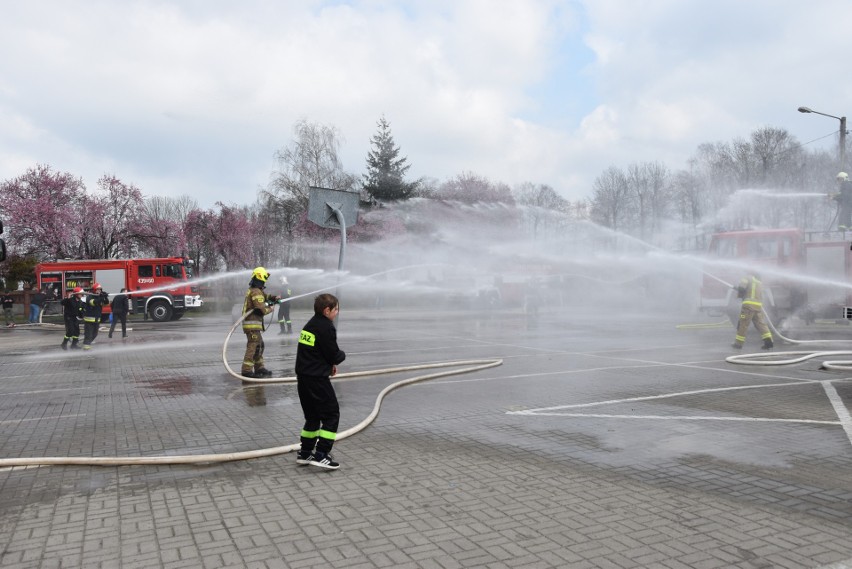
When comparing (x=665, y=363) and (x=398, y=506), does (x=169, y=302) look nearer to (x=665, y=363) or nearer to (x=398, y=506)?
(x=665, y=363)

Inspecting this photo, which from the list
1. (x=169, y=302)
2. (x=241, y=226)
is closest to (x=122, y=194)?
(x=241, y=226)

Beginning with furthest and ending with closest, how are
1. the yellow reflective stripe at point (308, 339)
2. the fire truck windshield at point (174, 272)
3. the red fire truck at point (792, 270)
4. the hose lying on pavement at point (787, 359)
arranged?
the fire truck windshield at point (174, 272), the red fire truck at point (792, 270), the hose lying on pavement at point (787, 359), the yellow reflective stripe at point (308, 339)

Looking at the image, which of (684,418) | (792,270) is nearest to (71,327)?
(684,418)

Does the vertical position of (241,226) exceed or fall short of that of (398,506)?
it exceeds it

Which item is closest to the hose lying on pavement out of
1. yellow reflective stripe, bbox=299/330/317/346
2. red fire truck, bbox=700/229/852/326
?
red fire truck, bbox=700/229/852/326

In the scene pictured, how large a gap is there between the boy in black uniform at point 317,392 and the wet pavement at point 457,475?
0.20 metres

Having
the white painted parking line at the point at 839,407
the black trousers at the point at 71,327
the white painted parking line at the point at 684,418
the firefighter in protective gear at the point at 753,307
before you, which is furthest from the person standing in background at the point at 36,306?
the white painted parking line at the point at 839,407

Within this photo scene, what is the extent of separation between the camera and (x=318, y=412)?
5.64 m

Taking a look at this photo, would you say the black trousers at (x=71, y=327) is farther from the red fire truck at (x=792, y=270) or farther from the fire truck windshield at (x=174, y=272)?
the red fire truck at (x=792, y=270)

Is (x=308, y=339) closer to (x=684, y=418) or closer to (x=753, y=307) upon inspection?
(x=684, y=418)

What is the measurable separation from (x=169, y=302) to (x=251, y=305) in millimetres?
19876

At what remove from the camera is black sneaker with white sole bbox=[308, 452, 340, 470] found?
5.54 m

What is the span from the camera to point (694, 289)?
3009cm

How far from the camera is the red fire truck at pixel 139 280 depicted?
95.3ft
